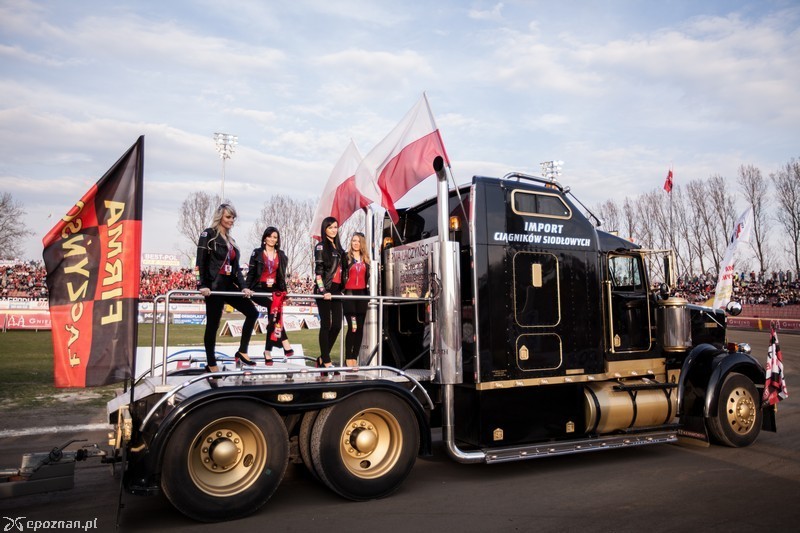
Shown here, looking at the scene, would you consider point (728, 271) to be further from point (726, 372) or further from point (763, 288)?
point (763, 288)

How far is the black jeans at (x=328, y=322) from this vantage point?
685 cm

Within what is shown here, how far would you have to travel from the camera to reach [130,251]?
5.02 meters

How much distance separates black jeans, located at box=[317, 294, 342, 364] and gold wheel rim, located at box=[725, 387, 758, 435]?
5.56 m

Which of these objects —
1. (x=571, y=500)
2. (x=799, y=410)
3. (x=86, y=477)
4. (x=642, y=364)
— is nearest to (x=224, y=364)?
(x=86, y=477)

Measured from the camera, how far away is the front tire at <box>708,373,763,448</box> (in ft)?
25.3

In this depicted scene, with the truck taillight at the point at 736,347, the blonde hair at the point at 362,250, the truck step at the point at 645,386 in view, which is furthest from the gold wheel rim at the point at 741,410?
the blonde hair at the point at 362,250

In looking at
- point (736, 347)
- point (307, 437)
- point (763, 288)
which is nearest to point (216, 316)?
point (307, 437)

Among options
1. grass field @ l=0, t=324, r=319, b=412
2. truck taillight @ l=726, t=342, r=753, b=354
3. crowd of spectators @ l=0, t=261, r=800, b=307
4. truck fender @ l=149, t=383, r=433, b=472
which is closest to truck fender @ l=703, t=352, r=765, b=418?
truck taillight @ l=726, t=342, r=753, b=354

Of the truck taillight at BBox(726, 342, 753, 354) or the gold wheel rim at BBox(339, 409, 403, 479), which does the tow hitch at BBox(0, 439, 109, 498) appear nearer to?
the gold wheel rim at BBox(339, 409, 403, 479)

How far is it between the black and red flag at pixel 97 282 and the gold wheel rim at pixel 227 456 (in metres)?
0.93

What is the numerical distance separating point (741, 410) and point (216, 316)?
7245mm

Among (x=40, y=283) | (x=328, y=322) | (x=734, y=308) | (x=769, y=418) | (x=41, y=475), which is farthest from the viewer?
(x=40, y=283)

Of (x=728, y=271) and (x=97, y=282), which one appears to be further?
(x=728, y=271)

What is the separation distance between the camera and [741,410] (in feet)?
25.9
